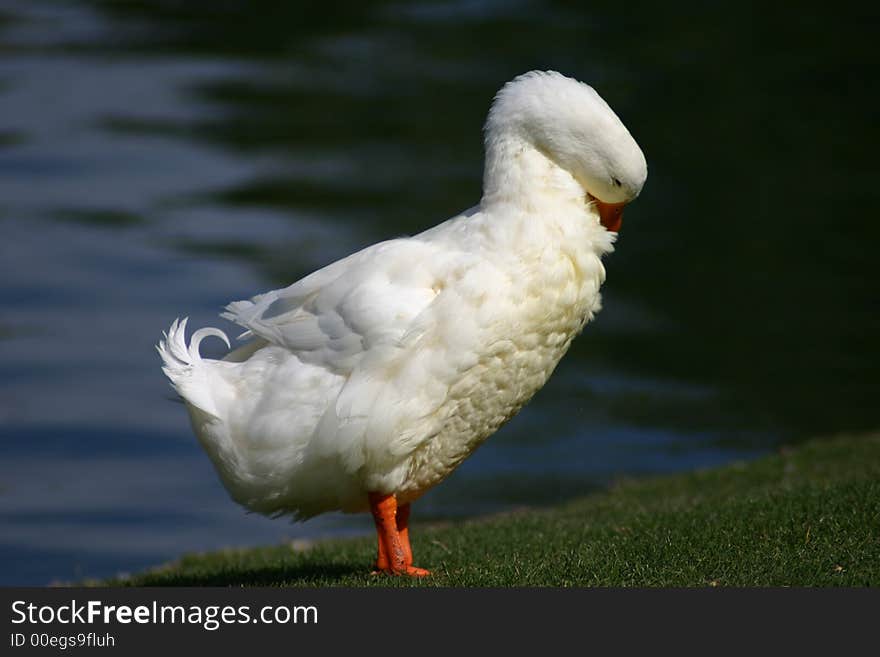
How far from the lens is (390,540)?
704 cm

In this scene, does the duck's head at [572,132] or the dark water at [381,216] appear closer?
the duck's head at [572,132]

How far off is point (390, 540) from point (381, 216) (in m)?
16.1

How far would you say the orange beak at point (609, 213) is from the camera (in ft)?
22.8

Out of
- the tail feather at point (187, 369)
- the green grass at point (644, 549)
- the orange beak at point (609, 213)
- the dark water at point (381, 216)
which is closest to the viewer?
the green grass at point (644, 549)

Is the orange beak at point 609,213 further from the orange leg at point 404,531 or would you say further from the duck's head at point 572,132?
the orange leg at point 404,531

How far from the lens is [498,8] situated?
1314 inches

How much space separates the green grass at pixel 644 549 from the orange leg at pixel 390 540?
14 cm

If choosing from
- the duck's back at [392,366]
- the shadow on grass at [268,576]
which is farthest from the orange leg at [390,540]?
the shadow on grass at [268,576]

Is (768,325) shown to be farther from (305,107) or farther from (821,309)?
(305,107)

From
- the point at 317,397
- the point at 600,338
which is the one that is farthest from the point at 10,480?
the point at 317,397

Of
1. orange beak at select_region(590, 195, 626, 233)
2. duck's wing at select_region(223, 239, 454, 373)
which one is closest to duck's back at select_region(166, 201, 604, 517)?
duck's wing at select_region(223, 239, 454, 373)

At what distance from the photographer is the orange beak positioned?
6941mm

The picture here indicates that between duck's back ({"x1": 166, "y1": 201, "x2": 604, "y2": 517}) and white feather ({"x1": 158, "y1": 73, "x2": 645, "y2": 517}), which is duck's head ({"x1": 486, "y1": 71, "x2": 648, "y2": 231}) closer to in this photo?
white feather ({"x1": 158, "y1": 73, "x2": 645, "y2": 517})

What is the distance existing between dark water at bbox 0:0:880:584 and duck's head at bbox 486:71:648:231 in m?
8.11
